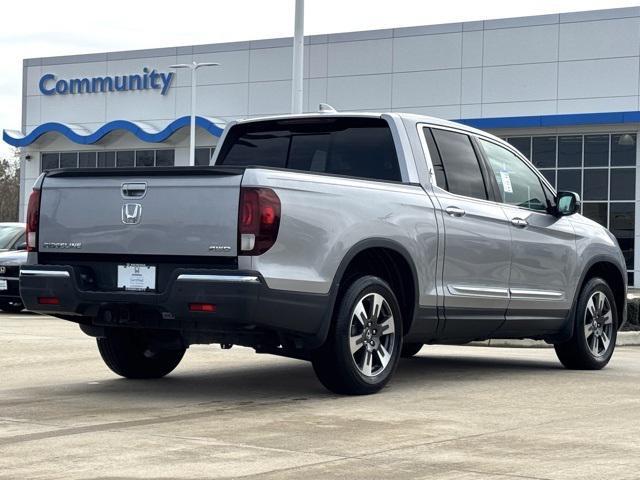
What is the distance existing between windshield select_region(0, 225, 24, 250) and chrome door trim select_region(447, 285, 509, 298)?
12.8 metres

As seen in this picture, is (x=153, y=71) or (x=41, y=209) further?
(x=153, y=71)

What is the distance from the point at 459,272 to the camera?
9508mm

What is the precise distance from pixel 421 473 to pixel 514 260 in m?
4.50

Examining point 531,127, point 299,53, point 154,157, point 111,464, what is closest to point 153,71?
point 154,157

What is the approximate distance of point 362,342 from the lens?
8.65 metres

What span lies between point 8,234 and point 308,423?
Result: 15.1 meters

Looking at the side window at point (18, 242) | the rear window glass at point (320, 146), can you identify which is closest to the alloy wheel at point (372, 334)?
the rear window glass at point (320, 146)

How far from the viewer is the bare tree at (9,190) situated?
85.8m

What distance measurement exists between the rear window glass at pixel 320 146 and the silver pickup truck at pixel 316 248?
1 centimetres

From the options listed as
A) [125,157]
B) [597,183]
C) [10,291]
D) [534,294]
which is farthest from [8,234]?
[125,157]

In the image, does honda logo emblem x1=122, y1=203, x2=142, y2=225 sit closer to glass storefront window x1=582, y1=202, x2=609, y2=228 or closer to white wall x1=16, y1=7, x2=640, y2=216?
glass storefront window x1=582, y1=202, x2=609, y2=228

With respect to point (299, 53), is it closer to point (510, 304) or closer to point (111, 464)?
point (510, 304)

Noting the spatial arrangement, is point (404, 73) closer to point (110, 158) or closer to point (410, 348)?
point (110, 158)

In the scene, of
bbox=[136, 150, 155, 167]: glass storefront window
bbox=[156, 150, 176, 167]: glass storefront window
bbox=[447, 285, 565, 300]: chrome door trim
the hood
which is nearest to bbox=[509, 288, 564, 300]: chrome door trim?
bbox=[447, 285, 565, 300]: chrome door trim
